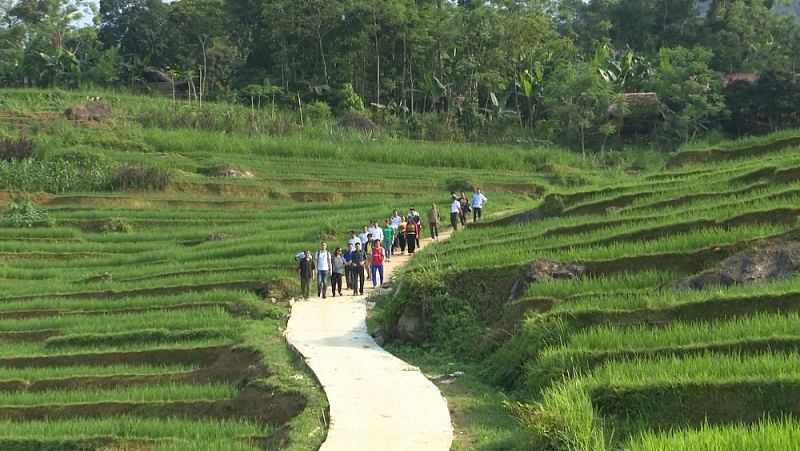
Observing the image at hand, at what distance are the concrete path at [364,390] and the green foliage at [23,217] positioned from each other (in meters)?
13.9

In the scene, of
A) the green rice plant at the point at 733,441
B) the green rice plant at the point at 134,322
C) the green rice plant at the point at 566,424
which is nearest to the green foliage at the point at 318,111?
the green rice plant at the point at 134,322

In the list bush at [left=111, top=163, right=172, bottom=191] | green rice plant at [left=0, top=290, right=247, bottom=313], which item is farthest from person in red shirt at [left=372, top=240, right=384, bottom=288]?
bush at [left=111, top=163, right=172, bottom=191]

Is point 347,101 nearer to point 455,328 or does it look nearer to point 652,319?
point 455,328

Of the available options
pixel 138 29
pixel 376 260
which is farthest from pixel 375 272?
pixel 138 29

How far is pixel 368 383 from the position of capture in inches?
468

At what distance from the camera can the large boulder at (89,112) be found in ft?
131

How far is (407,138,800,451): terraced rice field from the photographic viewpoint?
8.66 metres

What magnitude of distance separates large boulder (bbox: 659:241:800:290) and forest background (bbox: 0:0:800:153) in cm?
2613

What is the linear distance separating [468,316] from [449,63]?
3541cm

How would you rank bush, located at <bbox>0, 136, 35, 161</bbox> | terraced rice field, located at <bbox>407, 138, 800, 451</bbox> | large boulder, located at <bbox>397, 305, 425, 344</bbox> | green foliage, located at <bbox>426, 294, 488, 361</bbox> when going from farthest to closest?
bush, located at <bbox>0, 136, 35, 161</bbox>
large boulder, located at <bbox>397, 305, 425, 344</bbox>
green foliage, located at <bbox>426, 294, 488, 361</bbox>
terraced rice field, located at <bbox>407, 138, 800, 451</bbox>

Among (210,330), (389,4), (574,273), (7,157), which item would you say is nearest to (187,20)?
(389,4)

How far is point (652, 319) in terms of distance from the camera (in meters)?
11.4

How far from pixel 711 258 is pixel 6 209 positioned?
2217 cm

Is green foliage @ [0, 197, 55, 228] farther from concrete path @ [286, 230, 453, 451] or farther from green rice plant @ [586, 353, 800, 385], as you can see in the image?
green rice plant @ [586, 353, 800, 385]
